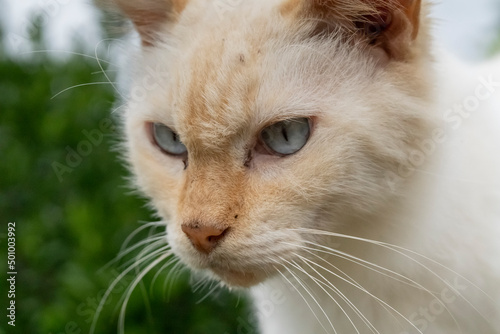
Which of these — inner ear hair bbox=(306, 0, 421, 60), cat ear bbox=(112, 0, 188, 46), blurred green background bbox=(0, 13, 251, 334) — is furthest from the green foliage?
inner ear hair bbox=(306, 0, 421, 60)

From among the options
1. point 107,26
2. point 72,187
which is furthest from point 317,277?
point 72,187

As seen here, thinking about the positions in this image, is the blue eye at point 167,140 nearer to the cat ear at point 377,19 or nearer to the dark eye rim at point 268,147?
the dark eye rim at point 268,147

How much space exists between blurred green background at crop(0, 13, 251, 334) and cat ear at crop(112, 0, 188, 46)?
211 mm

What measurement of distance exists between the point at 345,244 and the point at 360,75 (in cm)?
37

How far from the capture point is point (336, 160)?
1.17 meters

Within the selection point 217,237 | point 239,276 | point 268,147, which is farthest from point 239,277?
point 268,147

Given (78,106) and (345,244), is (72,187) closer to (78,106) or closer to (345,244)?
(78,106)

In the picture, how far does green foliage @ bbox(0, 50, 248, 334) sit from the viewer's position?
2.05 m

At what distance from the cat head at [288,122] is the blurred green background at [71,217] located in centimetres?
55

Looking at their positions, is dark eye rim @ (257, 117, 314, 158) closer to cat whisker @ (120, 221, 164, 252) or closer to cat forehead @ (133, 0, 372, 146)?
cat forehead @ (133, 0, 372, 146)

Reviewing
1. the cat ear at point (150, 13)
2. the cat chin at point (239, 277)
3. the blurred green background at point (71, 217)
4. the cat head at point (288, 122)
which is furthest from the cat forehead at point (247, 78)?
the blurred green background at point (71, 217)

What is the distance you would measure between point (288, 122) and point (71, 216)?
1325mm

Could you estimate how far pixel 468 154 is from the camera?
136 centimetres

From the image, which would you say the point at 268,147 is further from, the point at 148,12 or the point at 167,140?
the point at 148,12
